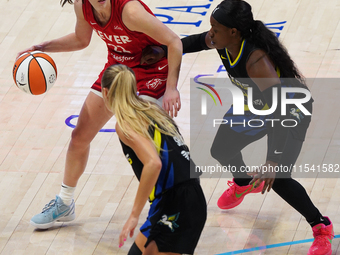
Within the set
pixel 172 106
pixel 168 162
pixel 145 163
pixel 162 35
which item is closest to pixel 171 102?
pixel 172 106

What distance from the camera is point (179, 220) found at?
282cm

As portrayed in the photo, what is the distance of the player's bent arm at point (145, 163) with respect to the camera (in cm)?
263

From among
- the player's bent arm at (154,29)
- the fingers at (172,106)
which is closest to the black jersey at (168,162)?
the fingers at (172,106)

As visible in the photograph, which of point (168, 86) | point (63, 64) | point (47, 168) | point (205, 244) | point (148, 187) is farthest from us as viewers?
point (63, 64)

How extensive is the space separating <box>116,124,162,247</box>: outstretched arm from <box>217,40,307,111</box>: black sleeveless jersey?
0.85 meters

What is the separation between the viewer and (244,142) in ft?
11.9

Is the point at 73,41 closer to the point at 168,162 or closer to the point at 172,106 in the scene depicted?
the point at 172,106

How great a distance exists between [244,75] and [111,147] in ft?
5.18

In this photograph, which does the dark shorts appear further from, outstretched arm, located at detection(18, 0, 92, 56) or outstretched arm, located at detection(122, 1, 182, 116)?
outstretched arm, located at detection(18, 0, 92, 56)

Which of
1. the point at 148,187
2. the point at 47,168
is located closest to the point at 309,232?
the point at 148,187

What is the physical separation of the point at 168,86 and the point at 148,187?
0.81m

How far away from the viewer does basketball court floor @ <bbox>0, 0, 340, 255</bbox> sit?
3615 millimetres

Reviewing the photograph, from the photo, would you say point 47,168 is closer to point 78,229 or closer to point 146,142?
point 78,229

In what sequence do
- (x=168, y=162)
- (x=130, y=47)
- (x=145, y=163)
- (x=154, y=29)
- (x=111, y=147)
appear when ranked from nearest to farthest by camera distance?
(x=145, y=163), (x=168, y=162), (x=154, y=29), (x=130, y=47), (x=111, y=147)
